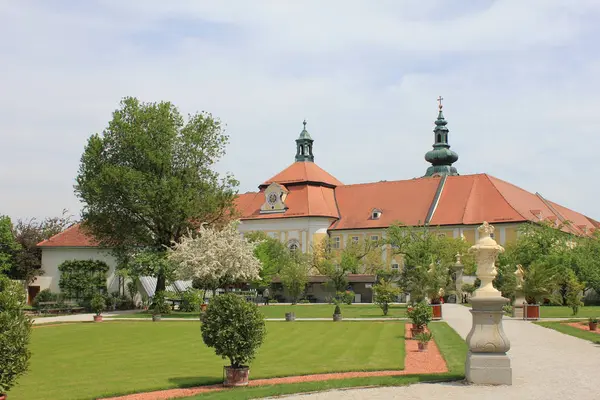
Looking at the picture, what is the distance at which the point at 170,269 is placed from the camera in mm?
45438

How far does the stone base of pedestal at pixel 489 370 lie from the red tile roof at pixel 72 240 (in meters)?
43.1

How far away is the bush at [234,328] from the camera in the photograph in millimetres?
14977

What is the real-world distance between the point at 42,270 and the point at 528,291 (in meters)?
36.9

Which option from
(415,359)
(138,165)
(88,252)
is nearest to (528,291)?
(415,359)

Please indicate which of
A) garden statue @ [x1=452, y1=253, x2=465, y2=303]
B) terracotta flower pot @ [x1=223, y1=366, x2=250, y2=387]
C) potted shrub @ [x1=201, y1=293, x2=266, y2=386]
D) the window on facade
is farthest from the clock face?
terracotta flower pot @ [x1=223, y1=366, x2=250, y2=387]

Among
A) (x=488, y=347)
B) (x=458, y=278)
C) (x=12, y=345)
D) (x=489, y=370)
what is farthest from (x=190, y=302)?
(x=12, y=345)

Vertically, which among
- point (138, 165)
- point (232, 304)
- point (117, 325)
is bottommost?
point (117, 325)

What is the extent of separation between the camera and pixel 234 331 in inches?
591

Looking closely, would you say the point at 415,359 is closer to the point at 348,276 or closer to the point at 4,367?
the point at 4,367

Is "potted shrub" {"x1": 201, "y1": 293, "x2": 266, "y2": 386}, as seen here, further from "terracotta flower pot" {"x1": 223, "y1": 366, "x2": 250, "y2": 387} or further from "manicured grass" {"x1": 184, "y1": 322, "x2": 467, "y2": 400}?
"manicured grass" {"x1": 184, "y1": 322, "x2": 467, "y2": 400}

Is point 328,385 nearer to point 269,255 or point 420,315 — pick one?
point 420,315

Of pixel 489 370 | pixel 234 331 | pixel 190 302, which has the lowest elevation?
pixel 190 302

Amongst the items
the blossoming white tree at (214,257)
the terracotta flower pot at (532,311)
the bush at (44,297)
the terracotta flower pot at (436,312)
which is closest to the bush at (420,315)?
the terracotta flower pot at (436,312)

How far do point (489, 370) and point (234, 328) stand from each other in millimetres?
5395
